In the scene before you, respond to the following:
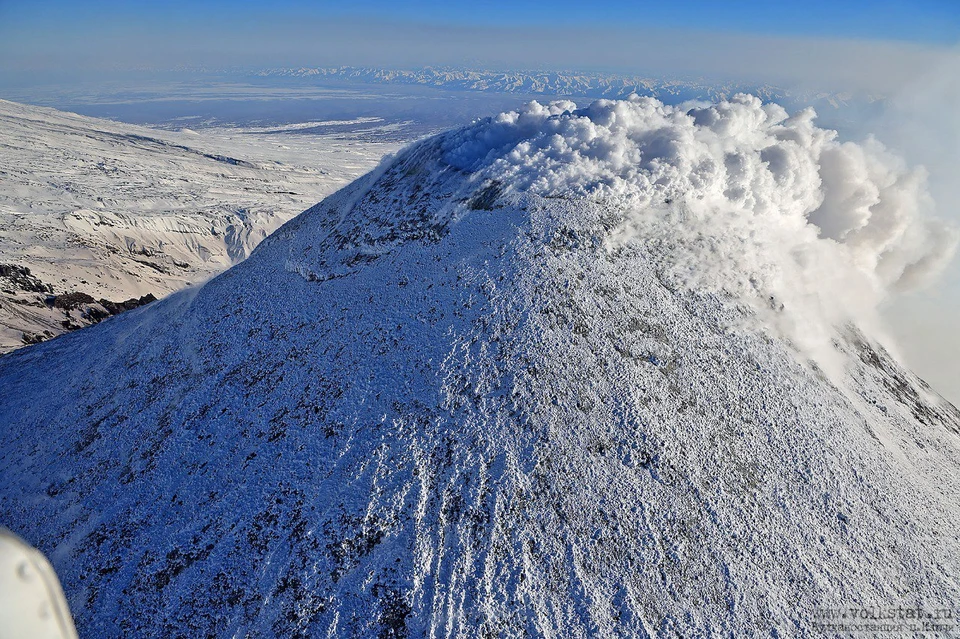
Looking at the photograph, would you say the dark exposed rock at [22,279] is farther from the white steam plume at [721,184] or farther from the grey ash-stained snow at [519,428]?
the white steam plume at [721,184]

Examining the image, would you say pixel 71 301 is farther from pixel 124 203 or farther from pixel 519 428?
pixel 124 203

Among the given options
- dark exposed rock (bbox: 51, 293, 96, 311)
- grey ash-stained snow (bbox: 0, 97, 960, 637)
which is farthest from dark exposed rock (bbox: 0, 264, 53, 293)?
grey ash-stained snow (bbox: 0, 97, 960, 637)

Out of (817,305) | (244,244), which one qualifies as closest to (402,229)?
(817,305)

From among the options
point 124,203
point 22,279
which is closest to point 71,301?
point 22,279

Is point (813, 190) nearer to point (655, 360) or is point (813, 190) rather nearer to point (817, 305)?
point (817, 305)

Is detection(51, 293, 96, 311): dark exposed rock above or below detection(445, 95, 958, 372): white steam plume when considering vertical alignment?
below

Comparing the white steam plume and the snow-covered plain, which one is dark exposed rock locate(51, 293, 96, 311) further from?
the white steam plume
